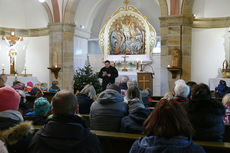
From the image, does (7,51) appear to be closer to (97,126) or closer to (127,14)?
(127,14)

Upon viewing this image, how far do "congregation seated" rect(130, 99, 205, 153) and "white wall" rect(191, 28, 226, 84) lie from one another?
10129 mm

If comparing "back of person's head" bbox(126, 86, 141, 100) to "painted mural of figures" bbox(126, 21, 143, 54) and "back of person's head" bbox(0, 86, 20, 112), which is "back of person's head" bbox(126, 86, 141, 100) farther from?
"painted mural of figures" bbox(126, 21, 143, 54)

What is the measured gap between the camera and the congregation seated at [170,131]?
73.2 inches

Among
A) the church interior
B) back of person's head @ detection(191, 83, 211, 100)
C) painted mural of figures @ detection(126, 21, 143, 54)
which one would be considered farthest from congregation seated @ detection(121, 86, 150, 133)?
painted mural of figures @ detection(126, 21, 143, 54)

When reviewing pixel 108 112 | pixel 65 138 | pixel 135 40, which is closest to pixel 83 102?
pixel 108 112

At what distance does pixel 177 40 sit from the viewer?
10.5m

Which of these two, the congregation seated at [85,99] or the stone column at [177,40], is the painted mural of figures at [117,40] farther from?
the congregation seated at [85,99]

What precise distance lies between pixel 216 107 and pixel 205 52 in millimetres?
9024

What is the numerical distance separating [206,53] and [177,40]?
73.8 inches

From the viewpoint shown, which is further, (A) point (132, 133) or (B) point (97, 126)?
(B) point (97, 126)

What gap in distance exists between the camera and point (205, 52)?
457 inches

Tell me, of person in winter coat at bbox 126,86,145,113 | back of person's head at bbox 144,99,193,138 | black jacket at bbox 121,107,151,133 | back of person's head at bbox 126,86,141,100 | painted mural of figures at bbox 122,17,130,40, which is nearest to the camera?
back of person's head at bbox 144,99,193,138

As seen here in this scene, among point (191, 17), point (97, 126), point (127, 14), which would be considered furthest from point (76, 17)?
point (97, 126)

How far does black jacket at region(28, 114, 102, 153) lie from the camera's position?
2.28m
